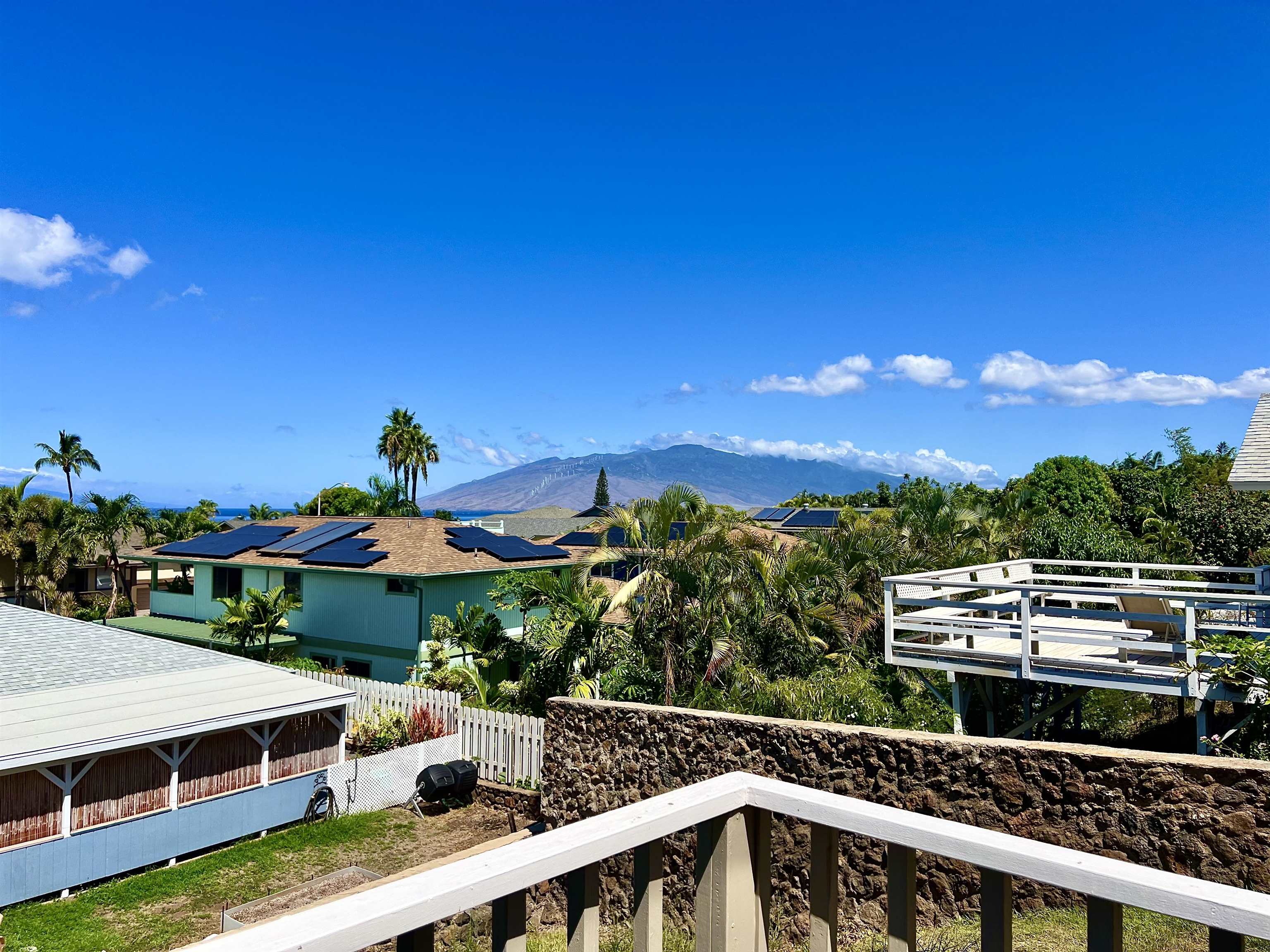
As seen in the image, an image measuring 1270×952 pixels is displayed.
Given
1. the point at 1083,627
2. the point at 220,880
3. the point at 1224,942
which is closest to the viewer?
the point at 1224,942

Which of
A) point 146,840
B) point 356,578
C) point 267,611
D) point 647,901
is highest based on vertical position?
point 647,901

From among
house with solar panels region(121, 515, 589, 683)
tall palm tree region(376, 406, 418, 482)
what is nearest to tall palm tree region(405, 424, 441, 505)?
tall palm tree region(376, 406, 418, 482)

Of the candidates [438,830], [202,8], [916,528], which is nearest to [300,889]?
[438,830]

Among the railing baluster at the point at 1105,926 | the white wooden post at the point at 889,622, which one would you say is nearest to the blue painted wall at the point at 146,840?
the white wooden post at the point at 889,622

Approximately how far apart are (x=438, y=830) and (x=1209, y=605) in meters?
12.3

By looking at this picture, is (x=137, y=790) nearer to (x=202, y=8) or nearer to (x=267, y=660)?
(x=267, y=660)

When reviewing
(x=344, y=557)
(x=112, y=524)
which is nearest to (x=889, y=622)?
(x=344, y=557)

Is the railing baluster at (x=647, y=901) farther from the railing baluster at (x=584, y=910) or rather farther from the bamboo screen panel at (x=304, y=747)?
the bamboo screen panel at (x=304, y=747)

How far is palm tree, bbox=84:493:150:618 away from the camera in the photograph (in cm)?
3641

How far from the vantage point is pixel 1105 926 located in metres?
1.48

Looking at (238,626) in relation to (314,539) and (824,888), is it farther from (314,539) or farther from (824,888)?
(824,888)

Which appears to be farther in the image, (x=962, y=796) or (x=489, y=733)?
(x=489, y=733)

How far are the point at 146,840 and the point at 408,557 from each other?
435 inches

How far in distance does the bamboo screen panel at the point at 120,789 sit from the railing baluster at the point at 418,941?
13238 mm
